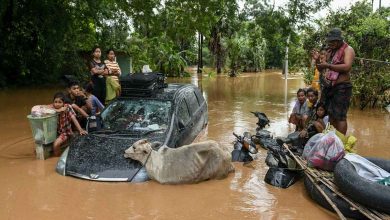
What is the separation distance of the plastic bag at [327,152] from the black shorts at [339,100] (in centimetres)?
94

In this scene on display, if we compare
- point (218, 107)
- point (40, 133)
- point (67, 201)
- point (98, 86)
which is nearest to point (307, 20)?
point (218, 107)

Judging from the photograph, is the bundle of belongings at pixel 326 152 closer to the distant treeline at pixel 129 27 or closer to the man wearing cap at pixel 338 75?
the man wearing cap at pixel 338 75

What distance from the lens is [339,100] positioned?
6.64 metres

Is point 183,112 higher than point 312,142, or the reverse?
point 183,112

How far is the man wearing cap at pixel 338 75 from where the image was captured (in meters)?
6.43

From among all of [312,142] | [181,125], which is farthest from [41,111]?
[312,142]

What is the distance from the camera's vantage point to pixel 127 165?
232 inches

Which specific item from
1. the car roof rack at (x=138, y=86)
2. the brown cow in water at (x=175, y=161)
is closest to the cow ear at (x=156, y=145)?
the brown cow in water at (x=175, y=161)

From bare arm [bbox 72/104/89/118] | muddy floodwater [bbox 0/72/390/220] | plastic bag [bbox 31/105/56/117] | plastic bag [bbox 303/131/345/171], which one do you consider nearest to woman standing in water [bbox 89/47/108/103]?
bare arm [bbox 72/104/89/118]

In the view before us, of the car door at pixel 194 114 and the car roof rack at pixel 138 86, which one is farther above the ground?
the car roof rack at pixel 138 86

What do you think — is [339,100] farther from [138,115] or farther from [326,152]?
[138,115]

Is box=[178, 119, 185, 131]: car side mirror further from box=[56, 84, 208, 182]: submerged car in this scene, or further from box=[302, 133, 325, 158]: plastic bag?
box=[302, 133, 325, 158]: plastic bag

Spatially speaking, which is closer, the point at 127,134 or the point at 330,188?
the point at 330,188

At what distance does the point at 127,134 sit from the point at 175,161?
1.11 metres
